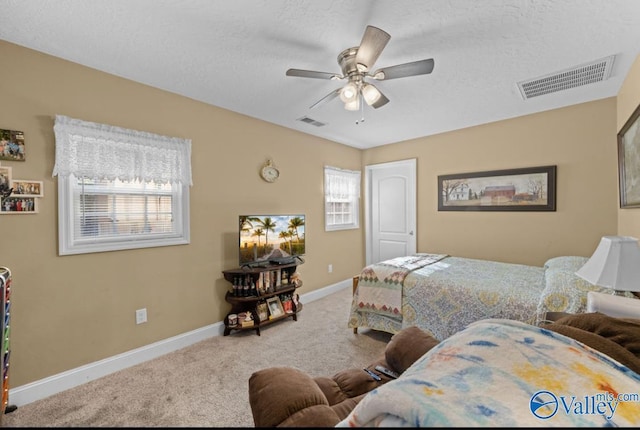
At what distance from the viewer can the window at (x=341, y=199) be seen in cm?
423

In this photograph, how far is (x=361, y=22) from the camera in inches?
66.3

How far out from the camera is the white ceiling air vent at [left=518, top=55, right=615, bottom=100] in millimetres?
2201

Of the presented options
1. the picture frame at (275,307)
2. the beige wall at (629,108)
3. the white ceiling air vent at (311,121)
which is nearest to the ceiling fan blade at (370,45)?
the white ceiling air vent at (311,121)

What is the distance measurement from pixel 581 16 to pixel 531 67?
578mm

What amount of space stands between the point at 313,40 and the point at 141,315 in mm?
2663

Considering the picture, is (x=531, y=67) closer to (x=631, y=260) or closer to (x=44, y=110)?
(x=631, y=260)

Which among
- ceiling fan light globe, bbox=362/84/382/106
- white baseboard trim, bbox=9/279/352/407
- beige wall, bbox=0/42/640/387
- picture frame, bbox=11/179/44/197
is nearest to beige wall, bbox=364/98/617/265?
beige wall, bbox=0/42/640/387

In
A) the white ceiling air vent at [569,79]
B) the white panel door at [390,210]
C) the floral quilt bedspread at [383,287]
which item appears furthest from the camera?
the white panel door at [390,210]

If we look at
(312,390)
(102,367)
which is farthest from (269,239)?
(312,390)

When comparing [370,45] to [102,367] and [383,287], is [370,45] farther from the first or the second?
[102,367]

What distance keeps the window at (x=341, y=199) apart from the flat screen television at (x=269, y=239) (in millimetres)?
994

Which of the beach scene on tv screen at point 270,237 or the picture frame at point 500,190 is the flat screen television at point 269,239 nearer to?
the beach scene on tv screen at point 270,237

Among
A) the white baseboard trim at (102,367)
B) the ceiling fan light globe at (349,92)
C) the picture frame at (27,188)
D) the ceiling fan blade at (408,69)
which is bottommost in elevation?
the white baseboard trim at (102,367)

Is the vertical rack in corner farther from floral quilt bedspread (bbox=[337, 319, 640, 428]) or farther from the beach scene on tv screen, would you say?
floral quilt bedspread (bbox=[337, 319, 640, 428])
